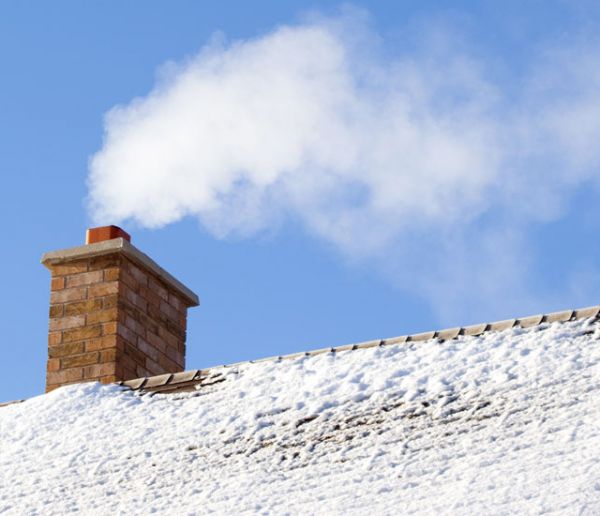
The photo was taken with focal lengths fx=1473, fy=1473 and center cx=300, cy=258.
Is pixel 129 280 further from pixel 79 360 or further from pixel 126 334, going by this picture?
pixel 79 360

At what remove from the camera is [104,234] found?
448 inches

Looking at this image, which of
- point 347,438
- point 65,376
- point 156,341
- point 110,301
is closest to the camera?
point 347,438

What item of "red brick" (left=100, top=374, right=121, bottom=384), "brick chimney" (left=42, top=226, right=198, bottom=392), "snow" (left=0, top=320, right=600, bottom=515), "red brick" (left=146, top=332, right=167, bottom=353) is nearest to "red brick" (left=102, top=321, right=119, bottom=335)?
"brick chimney" (left=42, top=226, right=198, bottom=392)

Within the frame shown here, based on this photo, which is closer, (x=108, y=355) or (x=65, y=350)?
(x=108, y=355)

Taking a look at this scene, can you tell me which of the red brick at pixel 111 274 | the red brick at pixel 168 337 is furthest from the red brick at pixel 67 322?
the red brick at pixel 168 337

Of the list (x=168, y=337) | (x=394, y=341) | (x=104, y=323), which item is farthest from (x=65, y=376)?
(x=394, y=341)

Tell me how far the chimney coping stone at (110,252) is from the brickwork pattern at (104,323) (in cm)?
4

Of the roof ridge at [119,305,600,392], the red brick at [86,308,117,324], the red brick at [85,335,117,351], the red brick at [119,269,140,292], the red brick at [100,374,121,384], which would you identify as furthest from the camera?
the red brick at [119,269,140,292]

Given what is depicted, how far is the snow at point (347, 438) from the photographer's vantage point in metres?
7.08

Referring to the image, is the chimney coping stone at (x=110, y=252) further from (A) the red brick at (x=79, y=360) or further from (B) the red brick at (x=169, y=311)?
(A) the red brick at (x=79, y=360)

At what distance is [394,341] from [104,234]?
11.0ft

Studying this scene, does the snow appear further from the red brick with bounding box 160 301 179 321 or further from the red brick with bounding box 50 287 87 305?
the red brick with bounding box 160 301 179 321

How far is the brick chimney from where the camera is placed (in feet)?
36.2

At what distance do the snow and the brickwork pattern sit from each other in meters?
1.37
